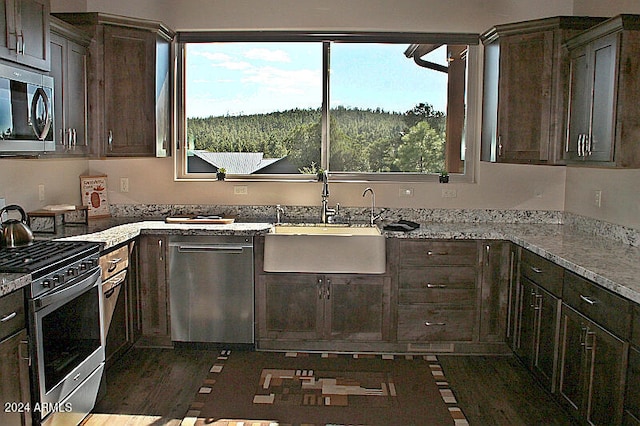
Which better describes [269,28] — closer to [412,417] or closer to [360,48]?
[360,48]

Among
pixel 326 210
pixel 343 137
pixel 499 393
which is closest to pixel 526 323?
pixel 499 393

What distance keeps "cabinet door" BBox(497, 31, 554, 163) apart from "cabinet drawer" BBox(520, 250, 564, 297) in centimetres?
72

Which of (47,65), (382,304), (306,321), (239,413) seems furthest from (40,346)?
(382,304)

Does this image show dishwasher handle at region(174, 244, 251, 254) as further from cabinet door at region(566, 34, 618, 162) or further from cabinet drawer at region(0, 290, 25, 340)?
cabinet door at region(566, 34, 618, 162)

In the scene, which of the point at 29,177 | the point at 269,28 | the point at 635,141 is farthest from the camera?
the point at 269,28

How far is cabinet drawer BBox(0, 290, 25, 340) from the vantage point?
2408 millimetres

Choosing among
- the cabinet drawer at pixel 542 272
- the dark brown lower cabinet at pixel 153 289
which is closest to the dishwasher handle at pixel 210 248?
the dark brown lower cabinet at pixel 153 289

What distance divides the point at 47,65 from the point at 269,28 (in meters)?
1.90

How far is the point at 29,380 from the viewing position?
260 cm

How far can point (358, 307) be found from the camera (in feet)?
13.6

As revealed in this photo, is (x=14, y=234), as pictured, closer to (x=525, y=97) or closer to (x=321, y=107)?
(x=321, y=107)

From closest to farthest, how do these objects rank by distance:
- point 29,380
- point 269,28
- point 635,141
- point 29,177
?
point 29,380 < point 635,141 < point 29,177 < point 269,28

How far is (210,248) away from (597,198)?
8.66 ft

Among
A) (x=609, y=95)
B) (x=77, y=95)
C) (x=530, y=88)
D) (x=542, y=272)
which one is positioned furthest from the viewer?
(x=530, y=88)
